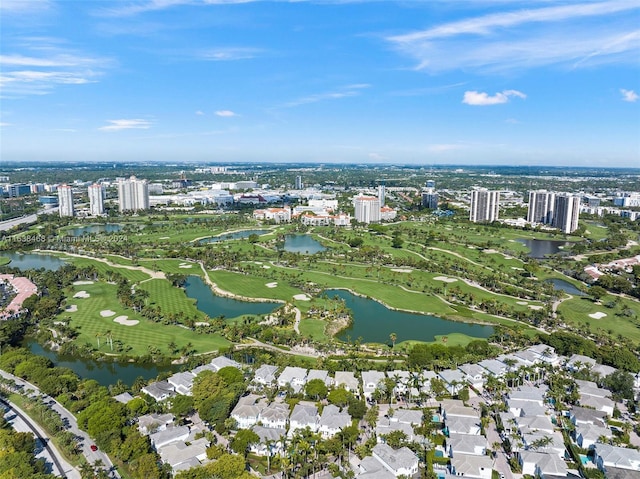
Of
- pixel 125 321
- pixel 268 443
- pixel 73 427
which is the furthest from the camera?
pixel 125 321

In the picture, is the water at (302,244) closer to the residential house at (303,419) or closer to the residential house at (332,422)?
the residential house at (303,419)

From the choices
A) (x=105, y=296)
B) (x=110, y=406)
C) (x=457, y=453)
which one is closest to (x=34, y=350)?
(x=105, y=296)

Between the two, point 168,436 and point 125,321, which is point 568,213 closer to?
point 125,321

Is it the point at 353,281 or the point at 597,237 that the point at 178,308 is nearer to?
the point at 353,281

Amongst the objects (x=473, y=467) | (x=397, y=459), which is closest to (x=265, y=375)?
(x=397, y=459)

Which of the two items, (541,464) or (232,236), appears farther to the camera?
(232,236)

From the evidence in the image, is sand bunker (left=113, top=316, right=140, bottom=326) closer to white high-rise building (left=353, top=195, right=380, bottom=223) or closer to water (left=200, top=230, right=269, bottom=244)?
water (left=200, top=230, right=269, bottom=244)
